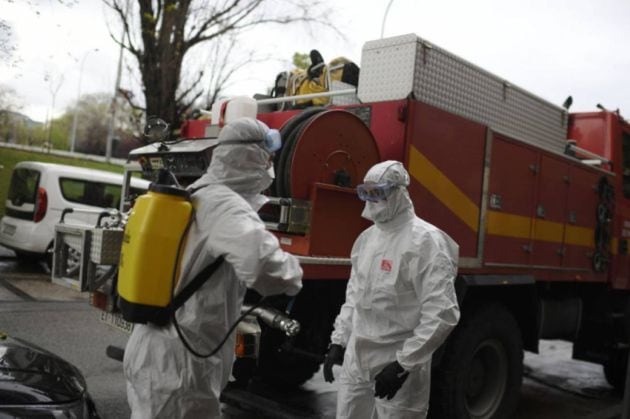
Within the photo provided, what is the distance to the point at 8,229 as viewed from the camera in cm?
1074

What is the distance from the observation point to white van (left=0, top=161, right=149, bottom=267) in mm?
10344

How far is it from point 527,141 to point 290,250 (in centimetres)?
264

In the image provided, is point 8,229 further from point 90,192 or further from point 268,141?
point 268,141

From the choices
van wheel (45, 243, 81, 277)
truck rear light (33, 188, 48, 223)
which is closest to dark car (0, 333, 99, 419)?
van wheel (45, 243, 81, 277)

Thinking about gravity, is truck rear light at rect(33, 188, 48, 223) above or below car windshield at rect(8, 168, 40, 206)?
below

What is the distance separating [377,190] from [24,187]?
904 cm

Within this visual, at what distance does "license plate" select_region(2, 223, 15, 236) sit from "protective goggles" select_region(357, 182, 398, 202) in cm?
891

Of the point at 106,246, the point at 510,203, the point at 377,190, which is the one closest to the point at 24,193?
the point at 106,246

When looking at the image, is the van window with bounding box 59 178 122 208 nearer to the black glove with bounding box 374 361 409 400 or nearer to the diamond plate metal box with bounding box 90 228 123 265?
the diamond plate metal box with bounding box 90 228 123 265

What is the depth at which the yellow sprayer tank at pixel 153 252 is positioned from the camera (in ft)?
7.70

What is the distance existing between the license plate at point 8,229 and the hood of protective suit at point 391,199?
8931 millimetres

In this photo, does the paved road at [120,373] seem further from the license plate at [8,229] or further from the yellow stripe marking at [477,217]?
A: the yellow stripe marking at [477,217]

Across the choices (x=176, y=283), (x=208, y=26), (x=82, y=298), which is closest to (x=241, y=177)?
(x=176, y=283)

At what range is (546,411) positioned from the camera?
6082mm
